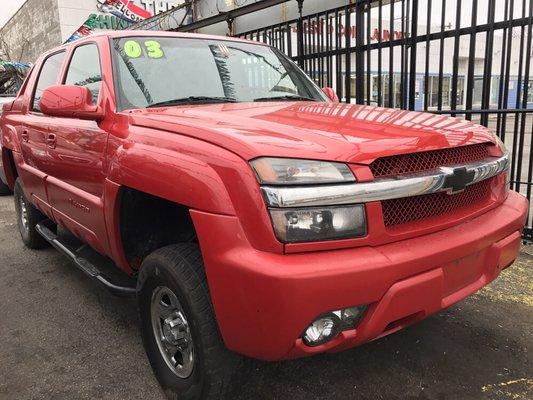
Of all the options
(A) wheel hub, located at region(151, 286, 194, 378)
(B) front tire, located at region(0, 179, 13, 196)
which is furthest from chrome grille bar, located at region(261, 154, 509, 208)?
(B) front tire, located at region(0, 179, 13, 196)

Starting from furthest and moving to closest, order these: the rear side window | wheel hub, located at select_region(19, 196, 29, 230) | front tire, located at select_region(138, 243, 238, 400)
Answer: wheel hub, located at select_region(19, 196, 29, 230)
the rear side window
front tire, located at select_region(138, 243, 238, 400)

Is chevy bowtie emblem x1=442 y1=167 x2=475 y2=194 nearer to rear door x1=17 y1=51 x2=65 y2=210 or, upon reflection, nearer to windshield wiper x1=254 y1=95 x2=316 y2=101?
windshield wiper x1=254 y1=95 x2=316 y2=101

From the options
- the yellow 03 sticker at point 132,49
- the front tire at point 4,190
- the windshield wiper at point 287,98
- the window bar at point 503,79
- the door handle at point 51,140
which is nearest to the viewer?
the yellow 03 sticker at point 132,49

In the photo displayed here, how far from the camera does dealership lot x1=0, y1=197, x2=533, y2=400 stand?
7.95 feet

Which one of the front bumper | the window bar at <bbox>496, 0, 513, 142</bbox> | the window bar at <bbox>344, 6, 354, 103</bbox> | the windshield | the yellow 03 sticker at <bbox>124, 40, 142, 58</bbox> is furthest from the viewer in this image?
the window bar at <bbox>344, 6, 354, 103</bbox>

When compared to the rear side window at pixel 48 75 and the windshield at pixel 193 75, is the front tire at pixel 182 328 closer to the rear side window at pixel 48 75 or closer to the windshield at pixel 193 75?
the windshield at pixel 193 75

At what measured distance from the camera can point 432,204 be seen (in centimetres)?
207

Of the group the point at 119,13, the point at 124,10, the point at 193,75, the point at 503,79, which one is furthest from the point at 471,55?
the point at 124,10

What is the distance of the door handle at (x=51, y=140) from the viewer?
334 centimetres

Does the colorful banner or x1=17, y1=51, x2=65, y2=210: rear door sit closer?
x1=17, y1=51, x2=65, y2=210: rear door

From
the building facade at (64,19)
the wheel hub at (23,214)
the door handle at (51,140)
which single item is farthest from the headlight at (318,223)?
the building facade at (64,19)

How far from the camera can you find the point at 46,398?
242cm

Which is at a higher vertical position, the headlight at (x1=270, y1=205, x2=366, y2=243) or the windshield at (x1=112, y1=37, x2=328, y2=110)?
the windshield at (x1=112, y1=37, x2=328, y2=110)

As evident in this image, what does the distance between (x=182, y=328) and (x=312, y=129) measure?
110 cm
